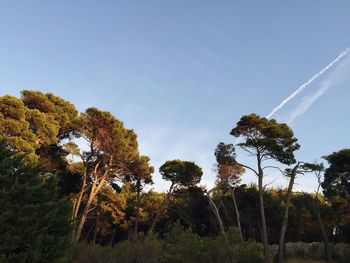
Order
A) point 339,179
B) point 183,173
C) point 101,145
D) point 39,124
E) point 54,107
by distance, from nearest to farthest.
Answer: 1. point 39,124
2. point 101,145
3. point 54,107
4. point 339,179
5. point 183,173

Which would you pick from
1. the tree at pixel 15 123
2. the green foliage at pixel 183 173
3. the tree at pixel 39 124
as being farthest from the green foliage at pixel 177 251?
the green foliage at pixel 183 173

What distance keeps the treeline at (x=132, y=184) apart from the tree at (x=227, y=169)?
73 millimetres

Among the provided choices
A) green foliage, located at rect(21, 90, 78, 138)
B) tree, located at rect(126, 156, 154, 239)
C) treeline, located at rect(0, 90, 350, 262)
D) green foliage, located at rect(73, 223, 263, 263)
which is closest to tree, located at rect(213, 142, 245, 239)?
treeline, located at rect(0, 90, 350, 262)

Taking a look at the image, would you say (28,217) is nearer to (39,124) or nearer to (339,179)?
(39,124)

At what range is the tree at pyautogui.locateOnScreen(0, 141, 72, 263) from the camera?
32.0ft

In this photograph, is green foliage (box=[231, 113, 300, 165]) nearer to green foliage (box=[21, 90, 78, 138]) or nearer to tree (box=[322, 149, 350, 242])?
tree (box=[322, 149, 350, 242])

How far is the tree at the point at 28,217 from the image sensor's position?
974cm

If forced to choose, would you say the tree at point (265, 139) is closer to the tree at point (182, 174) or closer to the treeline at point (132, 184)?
the treeline at point (132, 184)

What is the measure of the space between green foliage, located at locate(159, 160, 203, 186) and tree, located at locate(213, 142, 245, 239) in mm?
2214

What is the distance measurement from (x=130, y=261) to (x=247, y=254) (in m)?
4.11

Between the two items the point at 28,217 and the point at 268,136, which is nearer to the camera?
the point at 28,217

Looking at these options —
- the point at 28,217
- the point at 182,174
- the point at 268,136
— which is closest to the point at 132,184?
the point at 182,174

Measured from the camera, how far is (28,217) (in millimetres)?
10078

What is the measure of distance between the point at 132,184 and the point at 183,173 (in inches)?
192
